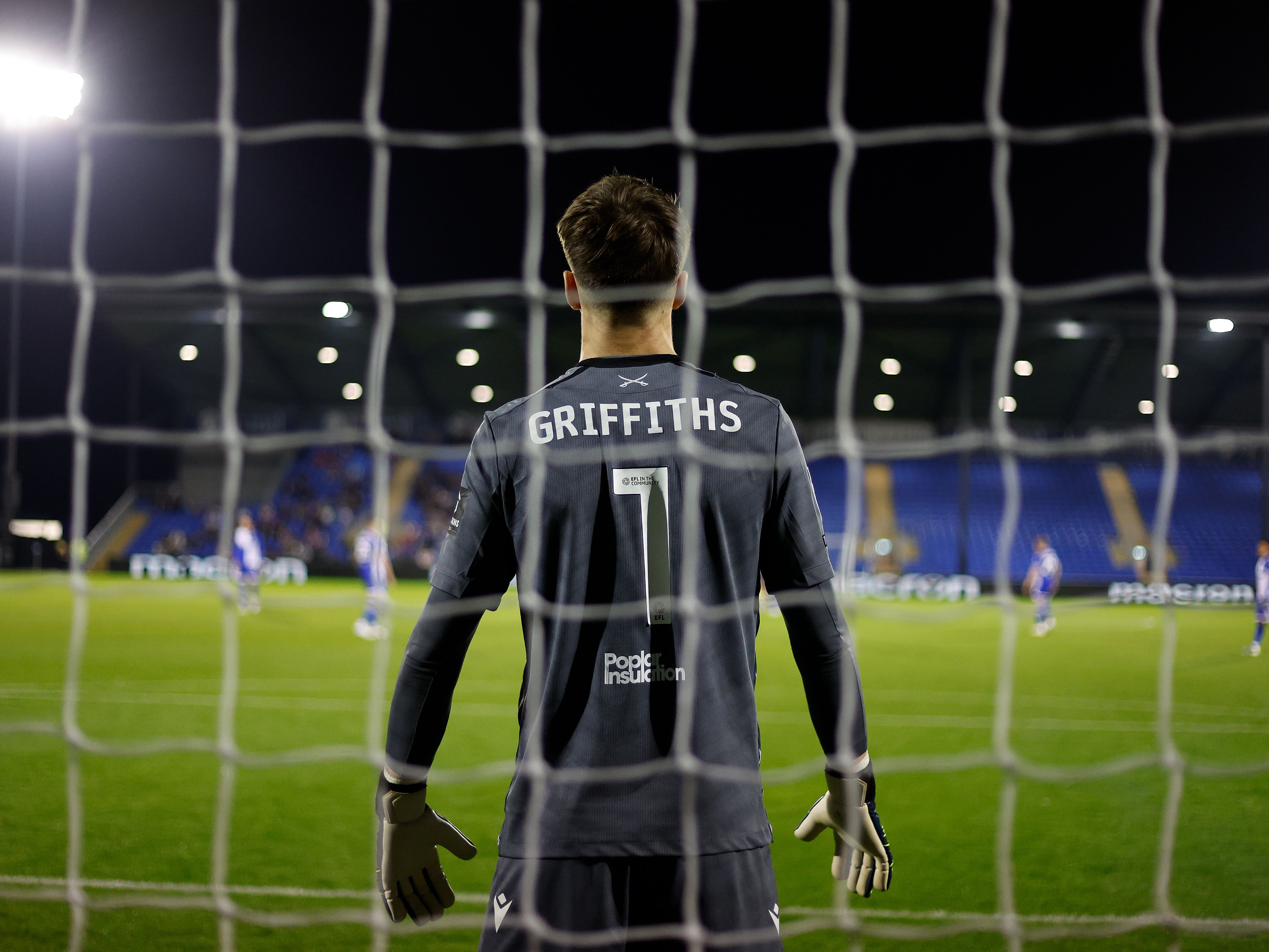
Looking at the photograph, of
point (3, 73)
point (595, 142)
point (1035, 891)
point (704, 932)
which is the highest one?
point (3, 73)

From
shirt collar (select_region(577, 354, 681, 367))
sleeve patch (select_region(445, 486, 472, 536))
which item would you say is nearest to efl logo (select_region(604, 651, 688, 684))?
sleeve patch (select_region(445, 486, 472, 536))

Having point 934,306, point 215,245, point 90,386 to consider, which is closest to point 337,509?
point 90,386

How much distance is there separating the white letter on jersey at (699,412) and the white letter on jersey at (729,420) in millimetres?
16

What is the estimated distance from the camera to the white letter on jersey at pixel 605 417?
5.53ft

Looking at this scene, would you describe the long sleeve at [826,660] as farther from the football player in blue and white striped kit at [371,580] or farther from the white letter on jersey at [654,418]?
the football player in blue and white striped kit at [371,580]

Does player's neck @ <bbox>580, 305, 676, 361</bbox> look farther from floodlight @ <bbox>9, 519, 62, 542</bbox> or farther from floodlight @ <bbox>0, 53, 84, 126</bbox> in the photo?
floodlight @ <bbox>9, 519, 62, 542</bbox>

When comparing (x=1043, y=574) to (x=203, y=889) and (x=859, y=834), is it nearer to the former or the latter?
(x=203, y=889)

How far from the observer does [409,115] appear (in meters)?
14.7

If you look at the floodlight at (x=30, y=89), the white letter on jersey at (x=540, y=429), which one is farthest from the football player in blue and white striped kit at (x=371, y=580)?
the white letter on jersey at (x=540, y=429)

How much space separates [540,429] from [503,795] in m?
3.48

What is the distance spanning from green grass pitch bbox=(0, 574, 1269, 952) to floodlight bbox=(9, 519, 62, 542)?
18066 mm

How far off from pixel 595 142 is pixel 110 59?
15.5 meters

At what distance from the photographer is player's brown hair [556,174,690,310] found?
1632mm

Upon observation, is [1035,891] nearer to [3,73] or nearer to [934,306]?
[3,73]
